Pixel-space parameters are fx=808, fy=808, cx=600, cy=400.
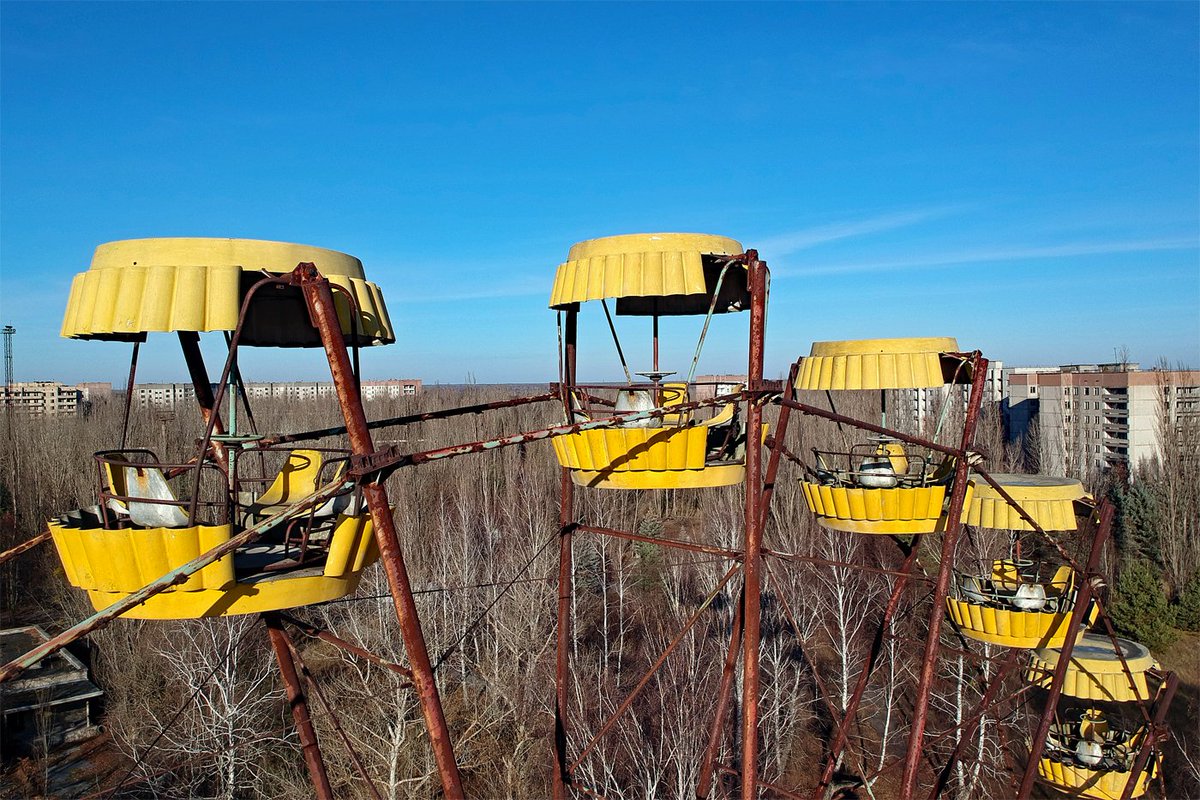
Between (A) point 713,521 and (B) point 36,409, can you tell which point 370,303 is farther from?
(B) point 36,409

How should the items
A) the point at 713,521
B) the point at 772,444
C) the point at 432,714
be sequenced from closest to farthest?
the point at 432,714 < the point at 772,444 < the point at 713,521

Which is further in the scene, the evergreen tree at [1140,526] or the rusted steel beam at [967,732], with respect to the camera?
the evergreen tree at [1140,526]

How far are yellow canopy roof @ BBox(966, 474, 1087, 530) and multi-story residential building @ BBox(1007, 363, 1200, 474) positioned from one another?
32057mm

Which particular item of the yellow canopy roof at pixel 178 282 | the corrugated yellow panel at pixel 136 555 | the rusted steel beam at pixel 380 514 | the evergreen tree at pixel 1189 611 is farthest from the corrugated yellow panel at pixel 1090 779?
the evergreen tree at pixel 1189 611

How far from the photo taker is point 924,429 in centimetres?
3738

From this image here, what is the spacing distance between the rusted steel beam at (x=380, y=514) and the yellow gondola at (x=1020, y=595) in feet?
22.9

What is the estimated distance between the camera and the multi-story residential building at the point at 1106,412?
3875 centimetres

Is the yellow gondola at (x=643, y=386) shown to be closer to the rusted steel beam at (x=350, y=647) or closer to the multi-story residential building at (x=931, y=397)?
the rusted steel beam at (x=350, y=647)

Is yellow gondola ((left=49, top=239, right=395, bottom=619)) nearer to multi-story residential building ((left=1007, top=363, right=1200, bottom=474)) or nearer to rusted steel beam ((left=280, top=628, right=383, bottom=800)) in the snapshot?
rusted steel beam ((left=280, top=628, right=383, bottom=800))

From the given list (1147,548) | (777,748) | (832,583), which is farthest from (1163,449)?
(777,748)

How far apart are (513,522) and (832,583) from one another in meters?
11.6

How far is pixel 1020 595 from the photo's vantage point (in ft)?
30.1

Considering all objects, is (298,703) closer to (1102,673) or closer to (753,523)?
(753,523)

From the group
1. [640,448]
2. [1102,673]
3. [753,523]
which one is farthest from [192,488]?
[1102,673]
